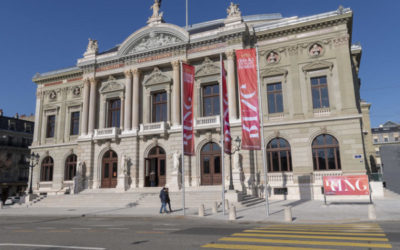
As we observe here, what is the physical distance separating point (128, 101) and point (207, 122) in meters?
9.48

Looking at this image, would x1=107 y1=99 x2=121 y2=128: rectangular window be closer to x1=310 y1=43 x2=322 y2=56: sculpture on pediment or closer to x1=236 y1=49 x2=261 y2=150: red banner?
x1=236 y1=49 x2=261 y2=150: red banner

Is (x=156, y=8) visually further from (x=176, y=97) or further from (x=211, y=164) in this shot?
(x=211, y=164)

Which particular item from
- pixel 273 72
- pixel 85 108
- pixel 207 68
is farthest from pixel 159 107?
pixel 273 72

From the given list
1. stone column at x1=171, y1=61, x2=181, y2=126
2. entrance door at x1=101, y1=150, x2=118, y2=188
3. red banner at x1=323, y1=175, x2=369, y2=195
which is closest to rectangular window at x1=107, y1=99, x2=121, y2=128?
entrance door at x1=101, y1=150, x2=118, y2=188

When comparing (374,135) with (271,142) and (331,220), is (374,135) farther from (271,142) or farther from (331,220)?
(331,220)

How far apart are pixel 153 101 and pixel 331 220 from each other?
23.2m

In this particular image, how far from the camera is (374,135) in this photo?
87.6 m

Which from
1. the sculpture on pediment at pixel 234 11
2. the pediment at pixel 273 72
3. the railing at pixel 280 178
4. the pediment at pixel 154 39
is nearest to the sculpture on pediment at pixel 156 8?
the pediment at pixel 154 39

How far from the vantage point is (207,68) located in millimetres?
30625

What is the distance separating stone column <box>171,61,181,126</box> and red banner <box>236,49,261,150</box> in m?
13.1

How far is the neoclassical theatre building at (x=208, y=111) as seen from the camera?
2619 centimetres

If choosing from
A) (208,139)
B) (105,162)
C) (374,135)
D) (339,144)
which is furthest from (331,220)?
(374,135)

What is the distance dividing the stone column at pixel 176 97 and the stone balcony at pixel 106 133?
632cm

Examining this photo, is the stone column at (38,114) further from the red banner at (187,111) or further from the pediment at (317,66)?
the pediment at (317,66)
